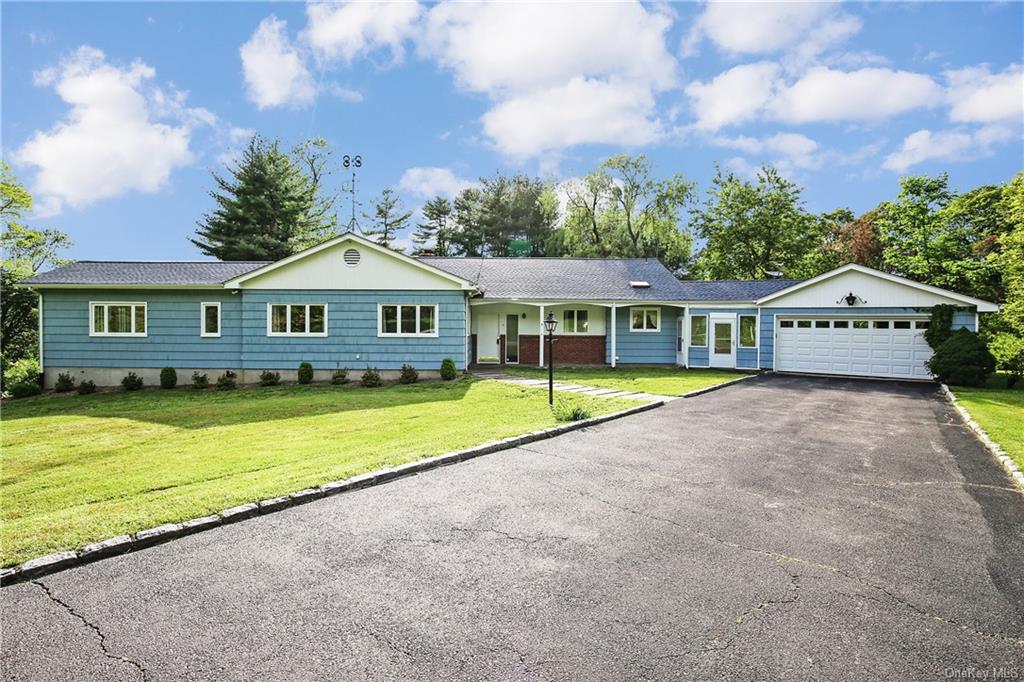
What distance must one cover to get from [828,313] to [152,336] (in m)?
23.7

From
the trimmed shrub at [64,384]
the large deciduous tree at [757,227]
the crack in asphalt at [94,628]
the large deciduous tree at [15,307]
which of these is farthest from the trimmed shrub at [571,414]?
the large deciduous tree at [757,227]

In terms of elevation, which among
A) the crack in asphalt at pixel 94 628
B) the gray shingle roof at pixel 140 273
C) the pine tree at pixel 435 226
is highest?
the pine tree at pixel 435 226

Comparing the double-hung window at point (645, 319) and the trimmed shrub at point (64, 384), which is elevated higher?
the double-hung window at point (645, 319)

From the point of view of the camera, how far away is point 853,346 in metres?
17.9

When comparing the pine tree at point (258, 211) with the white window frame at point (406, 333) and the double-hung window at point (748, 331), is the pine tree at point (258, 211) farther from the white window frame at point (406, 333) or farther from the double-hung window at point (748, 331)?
the double-hung window at point (748, 331)

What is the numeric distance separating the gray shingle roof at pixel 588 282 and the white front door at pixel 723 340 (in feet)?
2.71

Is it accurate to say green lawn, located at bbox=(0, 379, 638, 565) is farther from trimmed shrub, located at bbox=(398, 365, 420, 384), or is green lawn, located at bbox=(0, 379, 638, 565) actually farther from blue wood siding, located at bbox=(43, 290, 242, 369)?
blue wood siding, located at bbox=(43, 290, 242, 369)

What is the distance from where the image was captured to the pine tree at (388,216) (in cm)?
4556

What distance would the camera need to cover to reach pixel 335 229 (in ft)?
133

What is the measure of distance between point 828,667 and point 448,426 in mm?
6880

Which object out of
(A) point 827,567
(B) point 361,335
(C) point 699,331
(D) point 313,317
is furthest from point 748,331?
(A) point 827,567

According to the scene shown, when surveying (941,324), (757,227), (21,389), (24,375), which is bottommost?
(21,389)

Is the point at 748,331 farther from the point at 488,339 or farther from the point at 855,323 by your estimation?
the point at 488,339

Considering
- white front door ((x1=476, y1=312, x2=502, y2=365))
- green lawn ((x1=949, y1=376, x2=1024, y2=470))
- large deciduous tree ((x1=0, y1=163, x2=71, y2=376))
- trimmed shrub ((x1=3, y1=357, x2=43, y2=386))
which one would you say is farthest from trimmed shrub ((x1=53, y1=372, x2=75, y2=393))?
green lawn ((x1=949, y1=376, x2=1024, y2=470))
